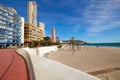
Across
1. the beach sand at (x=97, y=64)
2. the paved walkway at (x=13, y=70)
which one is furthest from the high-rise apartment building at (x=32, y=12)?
the paved walkway at (x=13, y=70)

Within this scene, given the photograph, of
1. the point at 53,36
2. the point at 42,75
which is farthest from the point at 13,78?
the point at 53,36

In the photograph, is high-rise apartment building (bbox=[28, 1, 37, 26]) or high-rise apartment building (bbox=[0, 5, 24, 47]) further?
high-rise apartment building (bbox=[28, 1, 37, 26])

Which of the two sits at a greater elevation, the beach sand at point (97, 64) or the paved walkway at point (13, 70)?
the paved walkway at point (13, 70)

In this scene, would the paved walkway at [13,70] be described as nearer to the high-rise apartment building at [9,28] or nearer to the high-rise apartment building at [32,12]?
the high-rise apartment building at [9,28]

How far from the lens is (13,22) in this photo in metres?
59.7

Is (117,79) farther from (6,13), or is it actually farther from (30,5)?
(30,5)

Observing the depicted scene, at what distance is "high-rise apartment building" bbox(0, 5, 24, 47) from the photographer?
50.2 meters

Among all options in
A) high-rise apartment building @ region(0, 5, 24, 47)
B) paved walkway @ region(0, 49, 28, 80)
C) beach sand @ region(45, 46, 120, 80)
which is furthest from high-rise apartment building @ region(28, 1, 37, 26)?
paved walkway @ region(0, 49, 28, 80)

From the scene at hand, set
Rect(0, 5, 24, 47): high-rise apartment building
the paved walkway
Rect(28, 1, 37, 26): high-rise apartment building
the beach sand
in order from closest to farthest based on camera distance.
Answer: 1. the paved walkway
2. the beach sand
3. Rect(0, 5, 24, 47): high-rise apartment building
4. Rect(28, 1, 37, 26): high-rise apartment building

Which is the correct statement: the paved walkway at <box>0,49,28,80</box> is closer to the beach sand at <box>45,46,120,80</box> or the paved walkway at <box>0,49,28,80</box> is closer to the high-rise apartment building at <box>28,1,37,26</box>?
the beach sand at <box>45,46,120,80</box>

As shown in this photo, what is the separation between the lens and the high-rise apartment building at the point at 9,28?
50191mm

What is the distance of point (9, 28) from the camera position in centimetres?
5594

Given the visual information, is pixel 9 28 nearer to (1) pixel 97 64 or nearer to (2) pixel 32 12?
(2) pixel 32 12

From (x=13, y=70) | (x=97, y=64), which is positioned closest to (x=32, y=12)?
(x=97, y=64)
